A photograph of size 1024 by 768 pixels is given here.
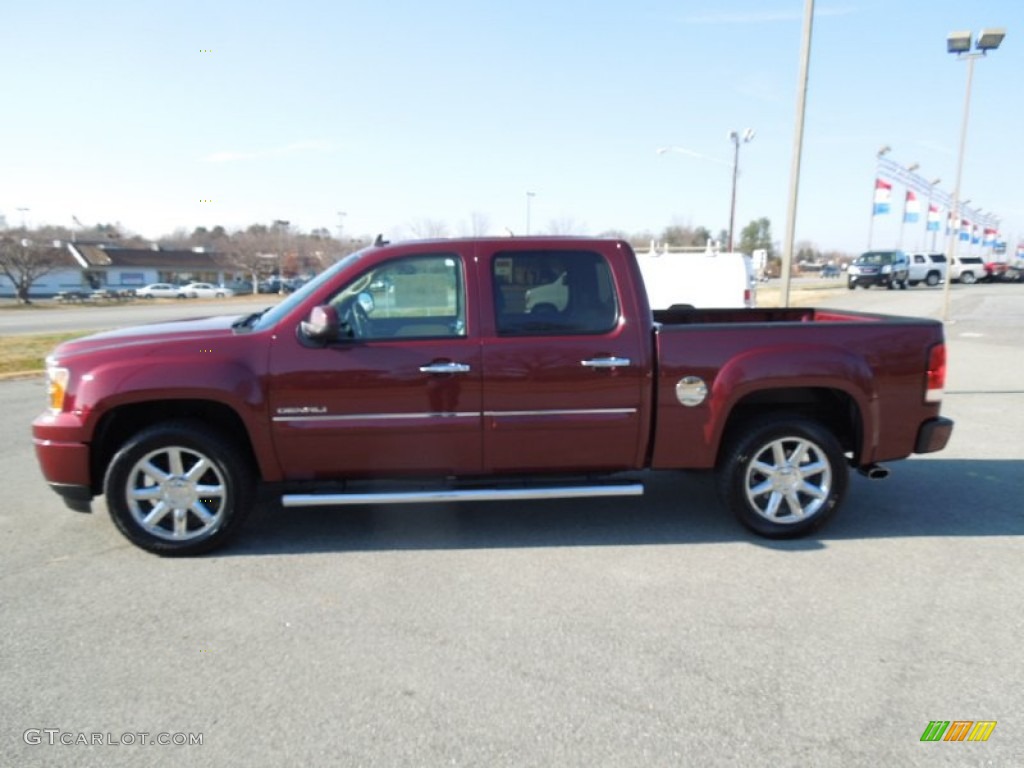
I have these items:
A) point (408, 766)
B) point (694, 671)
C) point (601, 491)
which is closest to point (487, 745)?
point (408, 766)

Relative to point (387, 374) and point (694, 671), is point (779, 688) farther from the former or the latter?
point (387, 374)

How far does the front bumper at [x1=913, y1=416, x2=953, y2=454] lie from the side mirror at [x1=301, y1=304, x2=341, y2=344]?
3.80m

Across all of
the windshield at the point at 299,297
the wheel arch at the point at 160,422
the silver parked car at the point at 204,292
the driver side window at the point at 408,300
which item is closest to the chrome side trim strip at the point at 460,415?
the wheel arch at the point at 160,422

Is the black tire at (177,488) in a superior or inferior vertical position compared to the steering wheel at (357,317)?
inferior

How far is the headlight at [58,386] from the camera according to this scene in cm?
400

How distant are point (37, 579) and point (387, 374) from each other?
231 centimetres

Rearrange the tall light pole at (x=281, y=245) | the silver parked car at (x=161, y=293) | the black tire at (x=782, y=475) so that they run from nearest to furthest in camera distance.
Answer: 1. the black tire at (x=782, y=475)
2. the silver parked car at (x=161, y=293)
3. the tall light pole at (x=281, y=245)

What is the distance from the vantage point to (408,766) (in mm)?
2422

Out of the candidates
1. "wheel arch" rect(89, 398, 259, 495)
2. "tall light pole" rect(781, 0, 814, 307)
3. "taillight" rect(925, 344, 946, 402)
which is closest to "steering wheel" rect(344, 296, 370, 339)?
"wheel arch" rect(89, 398, 259, 495)

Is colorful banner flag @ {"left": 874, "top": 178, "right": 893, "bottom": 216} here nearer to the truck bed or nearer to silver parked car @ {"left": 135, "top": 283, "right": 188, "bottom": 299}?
the truck bed

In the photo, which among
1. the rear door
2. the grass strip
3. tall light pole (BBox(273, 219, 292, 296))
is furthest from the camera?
tall light pole (BBox(273, 219, 292, 296))

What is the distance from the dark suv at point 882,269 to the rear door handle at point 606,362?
4195 centimetres

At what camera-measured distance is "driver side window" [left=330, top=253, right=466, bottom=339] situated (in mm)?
4176

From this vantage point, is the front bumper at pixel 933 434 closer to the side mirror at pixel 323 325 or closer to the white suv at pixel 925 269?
the side mirror at pixel 323 325
